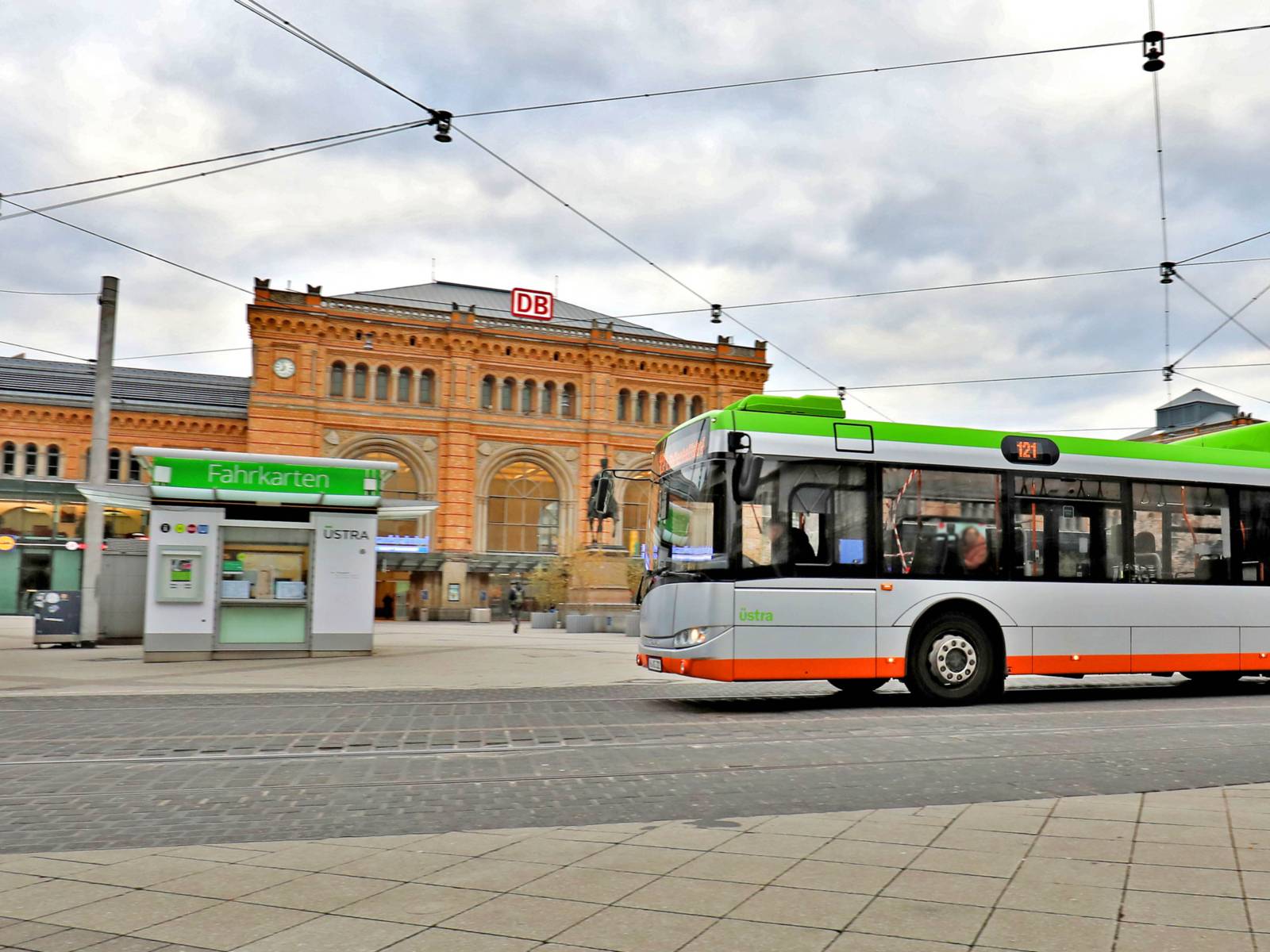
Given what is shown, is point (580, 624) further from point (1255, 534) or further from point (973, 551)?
point (973, 551)

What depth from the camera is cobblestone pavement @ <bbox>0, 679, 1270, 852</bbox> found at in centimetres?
604

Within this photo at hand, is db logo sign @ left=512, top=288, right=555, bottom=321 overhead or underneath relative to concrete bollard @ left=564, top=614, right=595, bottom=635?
overhead

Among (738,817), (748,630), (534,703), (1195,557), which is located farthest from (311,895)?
(1195,557)

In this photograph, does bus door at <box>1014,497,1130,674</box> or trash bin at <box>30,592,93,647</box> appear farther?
trash bin at <box>30,592,93,647</box>

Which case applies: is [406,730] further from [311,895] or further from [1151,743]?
[1151,743]

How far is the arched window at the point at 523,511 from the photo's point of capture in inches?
2021

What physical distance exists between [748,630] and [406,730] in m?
3.44

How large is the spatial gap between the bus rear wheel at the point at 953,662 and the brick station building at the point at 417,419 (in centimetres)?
3674

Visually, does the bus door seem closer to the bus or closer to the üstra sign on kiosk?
the bus

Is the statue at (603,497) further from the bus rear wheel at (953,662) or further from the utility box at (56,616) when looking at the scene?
the utility box at (56,616)

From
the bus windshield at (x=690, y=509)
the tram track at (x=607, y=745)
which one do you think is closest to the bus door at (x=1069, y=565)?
the tram track at (x=607, y=745)

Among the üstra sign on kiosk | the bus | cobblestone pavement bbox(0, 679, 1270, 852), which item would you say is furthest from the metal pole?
the bus

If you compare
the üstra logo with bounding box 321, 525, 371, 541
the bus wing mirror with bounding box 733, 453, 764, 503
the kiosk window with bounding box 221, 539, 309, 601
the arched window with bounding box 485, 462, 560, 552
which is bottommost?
the kiosk window with bounding box 221, 539, 309, 601

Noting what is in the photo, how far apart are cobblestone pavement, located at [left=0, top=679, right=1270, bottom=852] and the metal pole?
937 cm
